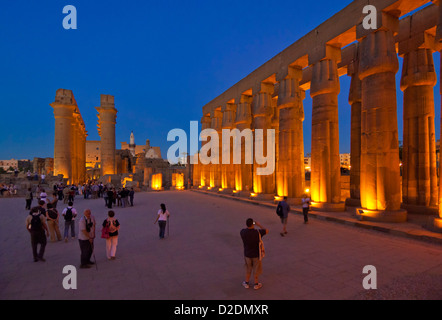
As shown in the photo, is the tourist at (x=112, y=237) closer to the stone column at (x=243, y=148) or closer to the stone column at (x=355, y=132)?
the stone column at (x=355, y=132)

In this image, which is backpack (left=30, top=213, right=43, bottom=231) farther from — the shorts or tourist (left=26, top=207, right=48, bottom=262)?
the shorts

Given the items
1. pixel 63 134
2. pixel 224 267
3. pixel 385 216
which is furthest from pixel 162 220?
pixel 63 134

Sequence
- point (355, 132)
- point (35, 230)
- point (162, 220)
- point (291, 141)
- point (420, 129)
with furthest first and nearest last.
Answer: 1. point (291, 141)
2. point (355, 132)
3. point (420, 129)
4. point (162, 220)
5. point (35, 230)

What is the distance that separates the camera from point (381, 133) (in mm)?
9703

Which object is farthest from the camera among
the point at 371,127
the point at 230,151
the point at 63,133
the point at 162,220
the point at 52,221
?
the point at 63,133

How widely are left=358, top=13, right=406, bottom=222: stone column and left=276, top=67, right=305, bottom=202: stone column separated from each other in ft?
16.6

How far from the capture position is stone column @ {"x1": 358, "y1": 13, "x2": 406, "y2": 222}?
9.54 m

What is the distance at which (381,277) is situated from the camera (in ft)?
16.5

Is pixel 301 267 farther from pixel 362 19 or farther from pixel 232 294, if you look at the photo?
pixel 362 19

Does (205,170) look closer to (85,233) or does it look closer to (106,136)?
(106,136)

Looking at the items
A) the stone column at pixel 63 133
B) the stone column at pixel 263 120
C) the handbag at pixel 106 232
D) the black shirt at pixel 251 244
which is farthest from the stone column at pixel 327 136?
the stone column at pixel 63 133

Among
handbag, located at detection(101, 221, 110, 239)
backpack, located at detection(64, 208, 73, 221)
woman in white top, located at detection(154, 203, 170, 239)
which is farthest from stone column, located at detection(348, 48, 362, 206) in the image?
backpack, located at detection(64, 208, 73, 221)

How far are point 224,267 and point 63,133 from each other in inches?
1131
